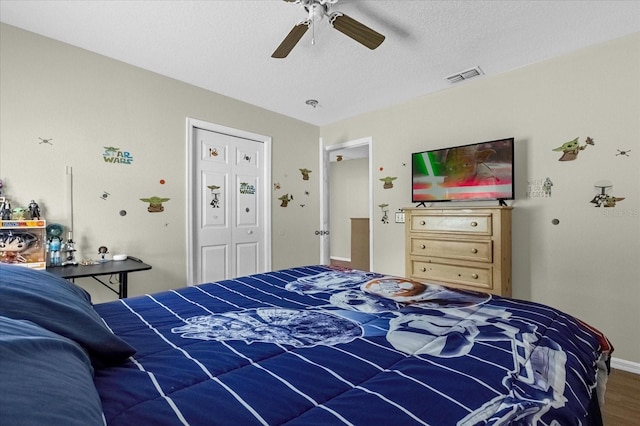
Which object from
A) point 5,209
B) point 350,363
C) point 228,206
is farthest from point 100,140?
point 350,363

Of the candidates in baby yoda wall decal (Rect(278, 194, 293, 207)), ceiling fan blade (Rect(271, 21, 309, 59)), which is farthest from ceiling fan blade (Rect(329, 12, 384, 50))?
baby yoda wall decal (Rect(278, 194, 293, 207))

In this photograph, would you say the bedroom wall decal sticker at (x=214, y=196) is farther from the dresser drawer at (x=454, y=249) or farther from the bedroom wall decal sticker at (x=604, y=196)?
the bedroom wall decal sticker at (x=604, y=196)

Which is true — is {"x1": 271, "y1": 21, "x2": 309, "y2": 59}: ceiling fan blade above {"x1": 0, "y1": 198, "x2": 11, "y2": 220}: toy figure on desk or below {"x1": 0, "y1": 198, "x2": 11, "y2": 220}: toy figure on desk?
above

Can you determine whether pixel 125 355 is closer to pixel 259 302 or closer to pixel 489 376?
pixel 259 302

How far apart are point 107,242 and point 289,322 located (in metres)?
2.32

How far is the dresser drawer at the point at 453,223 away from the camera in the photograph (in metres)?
2.64

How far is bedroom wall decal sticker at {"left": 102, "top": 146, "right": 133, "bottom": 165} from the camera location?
2689mm

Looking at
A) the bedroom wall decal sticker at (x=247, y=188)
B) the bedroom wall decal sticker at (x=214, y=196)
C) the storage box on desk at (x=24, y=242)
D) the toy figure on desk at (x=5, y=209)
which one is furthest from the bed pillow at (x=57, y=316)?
the bedroom wall decal sticker at (x=247, y=188)

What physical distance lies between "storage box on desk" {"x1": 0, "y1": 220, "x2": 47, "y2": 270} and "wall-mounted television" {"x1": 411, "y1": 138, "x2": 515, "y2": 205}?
3.31 metres

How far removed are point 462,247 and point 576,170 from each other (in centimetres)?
110

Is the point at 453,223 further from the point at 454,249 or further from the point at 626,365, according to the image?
the point at 626,365

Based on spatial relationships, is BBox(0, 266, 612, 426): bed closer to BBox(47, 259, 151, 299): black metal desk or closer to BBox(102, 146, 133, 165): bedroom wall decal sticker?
BBox(47, 259, 151, 299): black metal desk

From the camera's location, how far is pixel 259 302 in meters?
1.45

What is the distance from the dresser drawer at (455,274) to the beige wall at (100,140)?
2445mm
